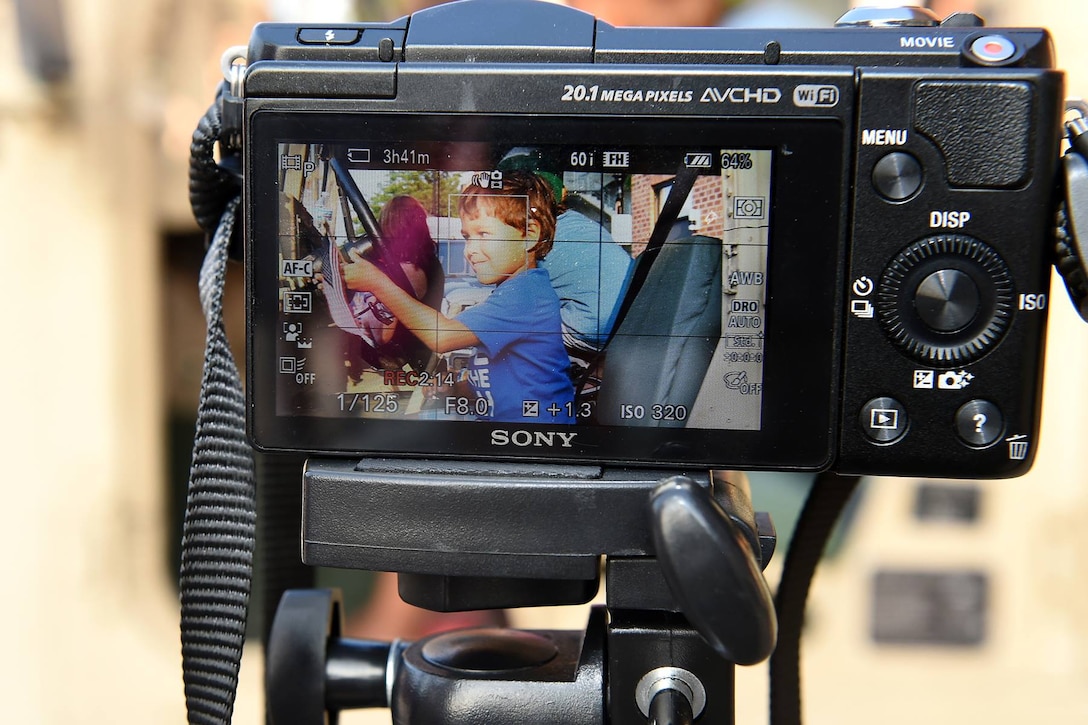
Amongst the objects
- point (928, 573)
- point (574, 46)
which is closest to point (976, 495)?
point (928, 573)

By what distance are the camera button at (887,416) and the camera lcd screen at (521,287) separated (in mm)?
54

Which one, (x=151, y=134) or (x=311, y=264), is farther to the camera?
(x=151, y=134)

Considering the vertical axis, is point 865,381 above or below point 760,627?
above

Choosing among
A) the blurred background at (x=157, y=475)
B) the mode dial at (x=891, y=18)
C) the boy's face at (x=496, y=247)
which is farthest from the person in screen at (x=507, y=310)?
the blurred background at (x=157, y=475)

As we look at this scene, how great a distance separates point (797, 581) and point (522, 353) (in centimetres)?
32

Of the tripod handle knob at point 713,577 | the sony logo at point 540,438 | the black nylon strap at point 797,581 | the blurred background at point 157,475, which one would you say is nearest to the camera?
the tripod handle knob at point 713,577

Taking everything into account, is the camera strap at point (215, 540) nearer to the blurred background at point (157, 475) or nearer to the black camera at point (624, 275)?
the black camera at point (624, 275)

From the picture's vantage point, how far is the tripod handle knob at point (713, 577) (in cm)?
54

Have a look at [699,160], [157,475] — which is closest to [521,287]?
[699,160]

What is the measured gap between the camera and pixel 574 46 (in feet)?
2.04

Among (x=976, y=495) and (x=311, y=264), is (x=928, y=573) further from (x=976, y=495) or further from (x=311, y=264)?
(x=311, y=264)

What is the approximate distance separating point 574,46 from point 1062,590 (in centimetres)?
A: 242

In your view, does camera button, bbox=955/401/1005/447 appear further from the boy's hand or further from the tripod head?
the boy's hand

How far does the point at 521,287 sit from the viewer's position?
62 centimetres
